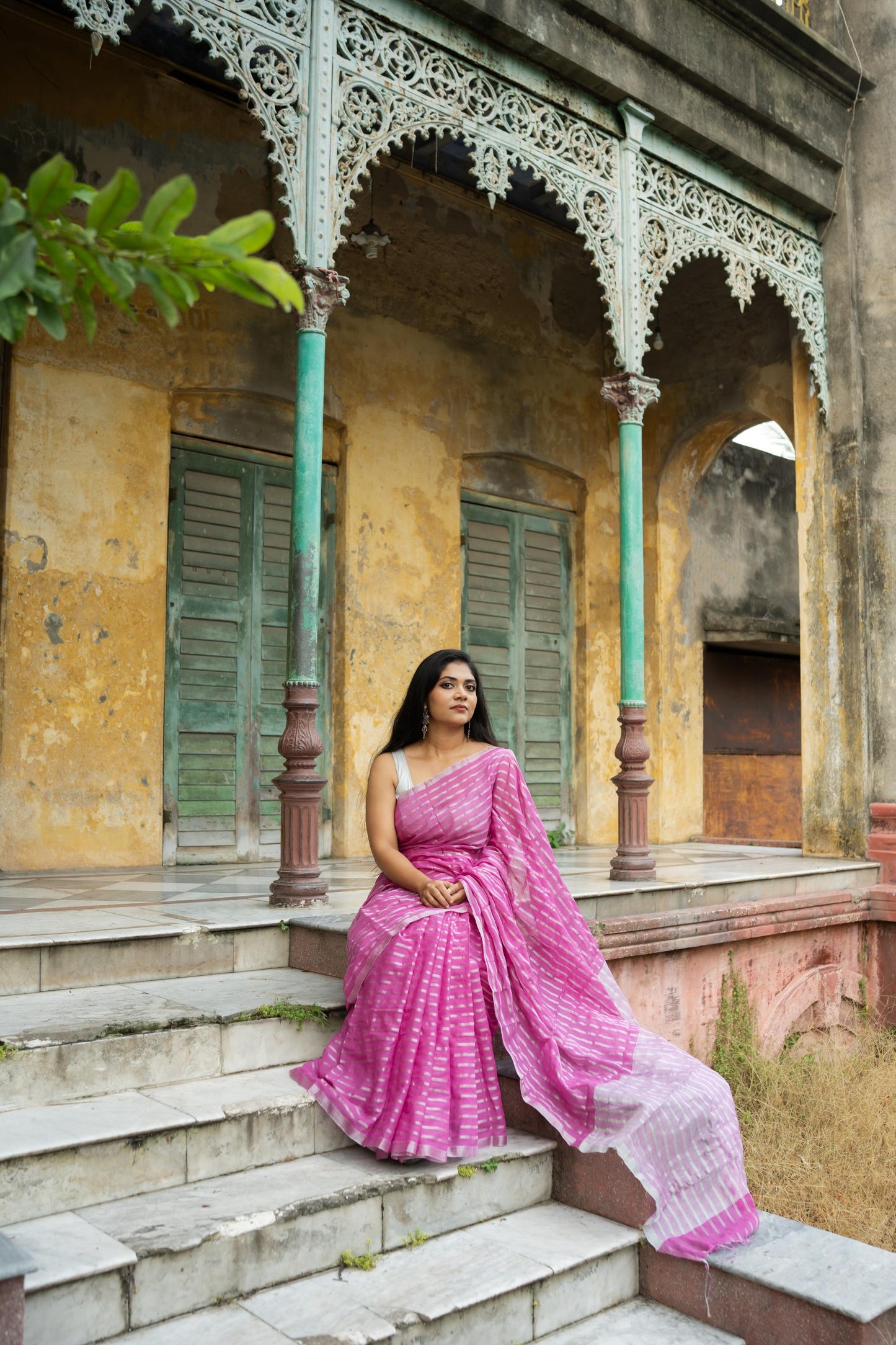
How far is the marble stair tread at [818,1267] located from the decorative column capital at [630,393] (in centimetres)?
475

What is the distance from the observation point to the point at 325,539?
808 centimetres

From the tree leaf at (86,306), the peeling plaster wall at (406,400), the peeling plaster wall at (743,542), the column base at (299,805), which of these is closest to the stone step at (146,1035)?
the column base at (299,805)

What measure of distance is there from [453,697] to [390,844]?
0.52 m

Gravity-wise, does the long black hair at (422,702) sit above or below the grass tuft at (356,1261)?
above

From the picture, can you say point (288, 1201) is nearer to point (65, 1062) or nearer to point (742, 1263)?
point (65, 1062)

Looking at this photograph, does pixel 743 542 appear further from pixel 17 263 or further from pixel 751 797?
pixel 17 263


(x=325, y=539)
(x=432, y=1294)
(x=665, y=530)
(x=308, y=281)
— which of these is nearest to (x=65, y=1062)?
(x=432, y=1294)

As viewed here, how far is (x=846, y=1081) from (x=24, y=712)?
4920 millimetres

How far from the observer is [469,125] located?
5996mm

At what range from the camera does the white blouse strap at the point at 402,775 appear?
3734mm

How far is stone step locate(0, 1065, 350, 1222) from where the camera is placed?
9.17 ft

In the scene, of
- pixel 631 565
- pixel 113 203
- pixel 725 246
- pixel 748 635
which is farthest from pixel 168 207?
pixel 748 635

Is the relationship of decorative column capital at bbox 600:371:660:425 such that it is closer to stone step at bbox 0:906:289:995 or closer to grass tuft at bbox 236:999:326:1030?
stone step at bbox 0:906:289:995

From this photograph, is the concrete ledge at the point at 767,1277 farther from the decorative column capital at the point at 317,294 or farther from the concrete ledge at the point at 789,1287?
the decorative column capital at the point at 317,294
